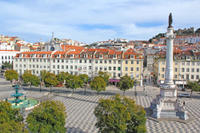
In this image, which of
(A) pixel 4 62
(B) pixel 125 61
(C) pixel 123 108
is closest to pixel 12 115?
(C) pixel 123 108

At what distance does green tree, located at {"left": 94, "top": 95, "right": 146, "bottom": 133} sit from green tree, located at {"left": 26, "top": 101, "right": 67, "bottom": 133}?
3565mm

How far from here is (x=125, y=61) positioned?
5369cm

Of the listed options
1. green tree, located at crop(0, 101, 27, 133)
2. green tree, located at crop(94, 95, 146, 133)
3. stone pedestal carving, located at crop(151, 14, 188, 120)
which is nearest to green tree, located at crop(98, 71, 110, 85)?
stone pedestal carving, located at crop(151, 14, 188, 120)

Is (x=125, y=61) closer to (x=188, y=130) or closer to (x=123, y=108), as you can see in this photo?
(x=188, y=130)

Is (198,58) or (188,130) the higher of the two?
(198,58)

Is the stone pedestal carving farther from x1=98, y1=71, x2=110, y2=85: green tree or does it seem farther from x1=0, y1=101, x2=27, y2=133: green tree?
x1=98, y1=71, x2=110, y2=85: green tree

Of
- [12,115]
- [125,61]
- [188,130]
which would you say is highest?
[125,61]

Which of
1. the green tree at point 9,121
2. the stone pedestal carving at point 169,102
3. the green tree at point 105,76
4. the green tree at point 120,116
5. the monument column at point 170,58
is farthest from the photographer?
the green tree at point 105,76

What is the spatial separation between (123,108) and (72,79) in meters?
25.7

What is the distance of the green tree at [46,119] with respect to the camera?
15578 millimetres

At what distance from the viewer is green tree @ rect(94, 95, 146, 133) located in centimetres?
1548

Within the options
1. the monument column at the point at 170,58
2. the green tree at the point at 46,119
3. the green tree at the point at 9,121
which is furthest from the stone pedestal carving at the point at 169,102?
the green tree at the point at 9,121

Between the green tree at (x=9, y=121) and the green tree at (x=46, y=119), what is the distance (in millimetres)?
873

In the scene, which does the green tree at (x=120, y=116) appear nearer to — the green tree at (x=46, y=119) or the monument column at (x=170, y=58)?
the green tree at (x=46, y=119)
